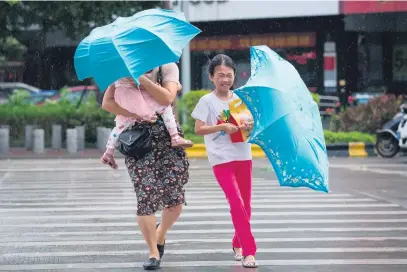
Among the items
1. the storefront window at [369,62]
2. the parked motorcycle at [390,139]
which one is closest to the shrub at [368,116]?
the parked motorcycle at [390,139]

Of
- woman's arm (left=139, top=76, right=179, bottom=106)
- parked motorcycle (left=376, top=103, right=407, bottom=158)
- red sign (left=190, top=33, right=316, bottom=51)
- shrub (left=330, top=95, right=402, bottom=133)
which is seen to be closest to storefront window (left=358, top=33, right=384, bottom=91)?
red sign (left=190, top=33, right=316, bottom=51)

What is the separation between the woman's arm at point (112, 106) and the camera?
24.0 ft

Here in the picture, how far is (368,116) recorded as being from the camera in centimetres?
2525

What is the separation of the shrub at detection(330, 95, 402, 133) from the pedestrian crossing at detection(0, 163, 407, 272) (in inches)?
405

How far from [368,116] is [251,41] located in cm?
1067

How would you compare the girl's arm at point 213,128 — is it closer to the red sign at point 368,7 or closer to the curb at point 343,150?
the curb at point 343,150

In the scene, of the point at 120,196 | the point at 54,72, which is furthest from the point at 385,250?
the point at 54,72

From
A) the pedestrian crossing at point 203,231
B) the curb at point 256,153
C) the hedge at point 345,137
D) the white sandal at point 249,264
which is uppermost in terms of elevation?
the white sandal at point 249,264

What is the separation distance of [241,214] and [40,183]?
9.02 meters

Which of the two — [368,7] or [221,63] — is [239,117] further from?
[368,7]

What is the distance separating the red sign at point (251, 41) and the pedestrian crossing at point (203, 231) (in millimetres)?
20054

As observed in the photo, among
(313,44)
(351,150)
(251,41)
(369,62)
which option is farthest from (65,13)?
(369,62)

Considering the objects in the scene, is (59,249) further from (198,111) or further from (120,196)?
(120,196)

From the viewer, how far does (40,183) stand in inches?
632
